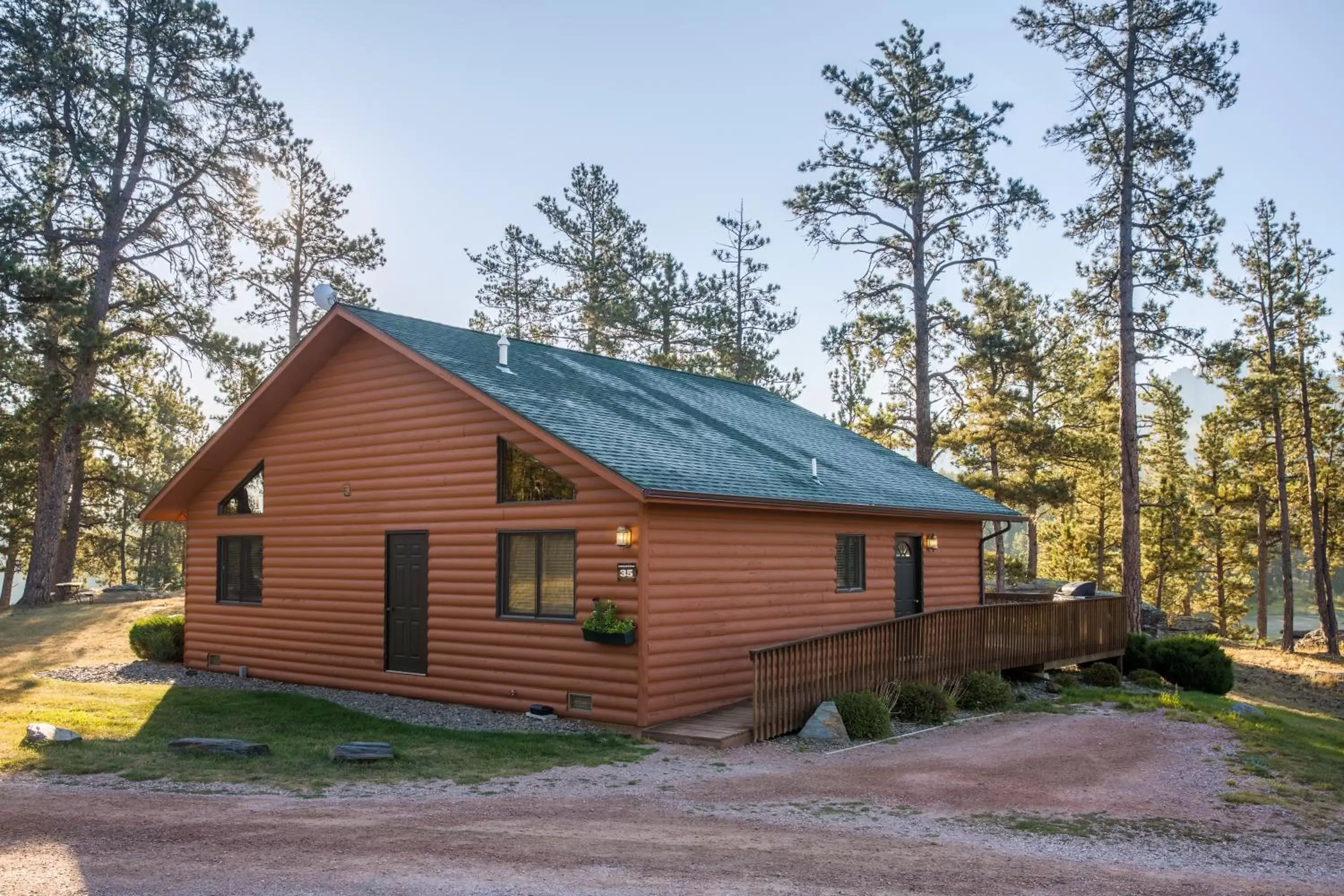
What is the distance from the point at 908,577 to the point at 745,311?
71.5 feet

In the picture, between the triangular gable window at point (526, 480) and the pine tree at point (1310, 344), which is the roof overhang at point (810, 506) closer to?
the triangular gable window at point (526, 480)

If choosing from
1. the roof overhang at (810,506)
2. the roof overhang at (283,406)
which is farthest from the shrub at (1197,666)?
the roof overhang at (283,406)

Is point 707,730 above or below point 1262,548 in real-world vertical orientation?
below

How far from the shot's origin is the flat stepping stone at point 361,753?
9.61 meters

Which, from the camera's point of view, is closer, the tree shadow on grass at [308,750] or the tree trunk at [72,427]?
the tree shadow on grass at [308,750]

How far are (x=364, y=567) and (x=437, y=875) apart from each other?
359 inches

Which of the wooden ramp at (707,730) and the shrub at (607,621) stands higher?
the shrub at (607,621)

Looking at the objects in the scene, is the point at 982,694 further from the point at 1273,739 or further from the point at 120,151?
the point at 120,151

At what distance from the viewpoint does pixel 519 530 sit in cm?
1270

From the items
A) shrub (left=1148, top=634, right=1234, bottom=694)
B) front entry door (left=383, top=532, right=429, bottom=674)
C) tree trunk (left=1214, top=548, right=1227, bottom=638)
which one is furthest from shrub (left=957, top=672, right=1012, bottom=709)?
tree trunk (left=1214, top=548, right=1227, bottom=638)

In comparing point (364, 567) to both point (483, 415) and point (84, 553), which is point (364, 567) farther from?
point (84, 553)

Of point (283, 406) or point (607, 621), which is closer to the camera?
point (607, 621)

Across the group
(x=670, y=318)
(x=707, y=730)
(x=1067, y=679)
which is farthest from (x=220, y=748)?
(x=670, y=318)

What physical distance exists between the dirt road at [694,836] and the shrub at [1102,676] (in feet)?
27.2
